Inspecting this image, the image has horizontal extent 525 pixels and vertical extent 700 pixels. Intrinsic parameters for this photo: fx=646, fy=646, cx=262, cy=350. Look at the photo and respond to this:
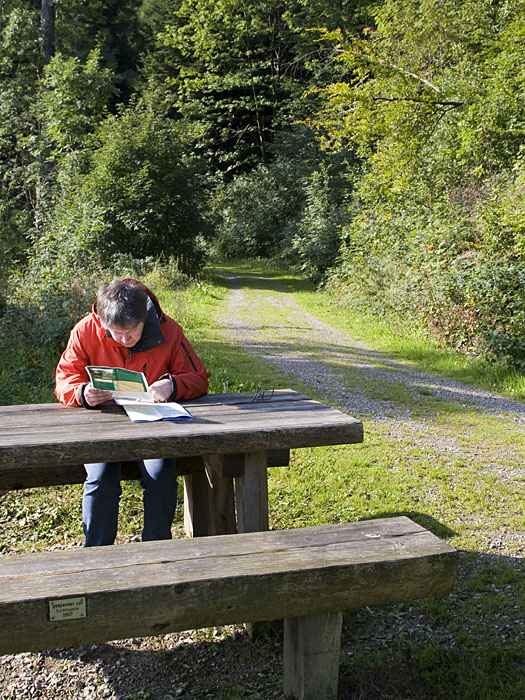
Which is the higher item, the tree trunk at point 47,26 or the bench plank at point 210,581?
the tree trunk at point 47,26

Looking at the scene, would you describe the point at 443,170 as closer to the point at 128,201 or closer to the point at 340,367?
the point at 340,367

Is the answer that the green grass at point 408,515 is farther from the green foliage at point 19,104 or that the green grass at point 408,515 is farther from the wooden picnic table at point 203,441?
the green foliage at point 19,104

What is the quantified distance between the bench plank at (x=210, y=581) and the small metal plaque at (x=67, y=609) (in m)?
0.01

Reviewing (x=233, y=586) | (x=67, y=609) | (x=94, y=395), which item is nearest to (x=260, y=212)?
(x=94, y=395)

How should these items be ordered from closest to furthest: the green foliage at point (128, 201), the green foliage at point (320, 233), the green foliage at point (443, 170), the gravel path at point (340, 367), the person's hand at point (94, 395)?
1. the person's hand at point (94, 395)
2. the gravel path at point (340, 367)
3. the green foliage at point (443, 170)
4. the green foliage at point (128, 201)
5. the green foliage at point (320, 233)

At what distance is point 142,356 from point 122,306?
0.39 metres

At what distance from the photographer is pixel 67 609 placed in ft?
6.72

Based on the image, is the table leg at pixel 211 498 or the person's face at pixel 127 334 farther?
the person's face at pixel 127 334

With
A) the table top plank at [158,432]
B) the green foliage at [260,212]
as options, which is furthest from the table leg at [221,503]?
the green foliage at [260,212]

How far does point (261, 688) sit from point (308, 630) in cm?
51

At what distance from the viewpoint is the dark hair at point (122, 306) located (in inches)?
129

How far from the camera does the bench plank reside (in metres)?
2.07

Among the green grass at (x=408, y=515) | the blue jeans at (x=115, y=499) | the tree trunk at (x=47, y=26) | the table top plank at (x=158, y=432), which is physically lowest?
the green grass at (x=408, y=515)

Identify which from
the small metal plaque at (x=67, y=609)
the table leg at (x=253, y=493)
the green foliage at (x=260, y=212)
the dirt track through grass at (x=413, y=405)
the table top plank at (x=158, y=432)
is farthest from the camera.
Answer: the green foliage at (x=260, y=212)
